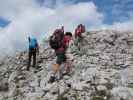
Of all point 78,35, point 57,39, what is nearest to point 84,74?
point 57,39

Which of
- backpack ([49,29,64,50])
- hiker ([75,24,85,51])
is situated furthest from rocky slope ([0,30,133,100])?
backpack ([49,29,64,50])

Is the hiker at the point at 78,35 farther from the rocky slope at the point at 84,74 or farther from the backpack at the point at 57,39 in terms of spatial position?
the backpack at the point at 57,39

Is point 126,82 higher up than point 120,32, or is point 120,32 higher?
point 120,32

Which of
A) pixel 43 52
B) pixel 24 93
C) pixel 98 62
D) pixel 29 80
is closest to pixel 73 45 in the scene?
pixel 43 52

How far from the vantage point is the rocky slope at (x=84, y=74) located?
2133 cm

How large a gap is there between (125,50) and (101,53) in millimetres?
2846

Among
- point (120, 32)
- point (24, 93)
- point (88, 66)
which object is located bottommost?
point (24, 93)

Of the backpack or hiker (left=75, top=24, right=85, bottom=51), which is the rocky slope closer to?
hiker (left=75, top=24, right=85, bottom=51)

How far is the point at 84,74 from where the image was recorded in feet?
81.0

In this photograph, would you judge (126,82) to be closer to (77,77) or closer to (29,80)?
(77,77)

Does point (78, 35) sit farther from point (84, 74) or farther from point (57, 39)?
point (57, 39)

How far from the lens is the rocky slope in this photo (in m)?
21.3

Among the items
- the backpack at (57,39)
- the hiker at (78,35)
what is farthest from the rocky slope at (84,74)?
the backpack at (57,39)

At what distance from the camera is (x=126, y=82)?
22.3 m
